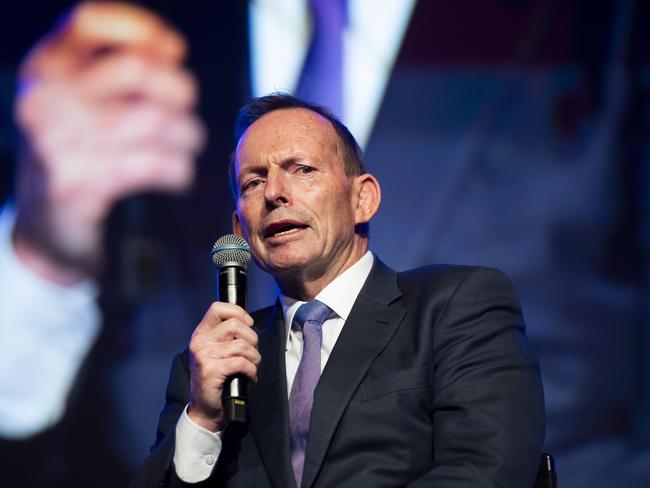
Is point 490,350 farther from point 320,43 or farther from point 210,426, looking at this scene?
point 320,43

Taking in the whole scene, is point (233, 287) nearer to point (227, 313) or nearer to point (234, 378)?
point (227, 313)

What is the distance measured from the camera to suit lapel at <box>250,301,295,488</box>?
1878mm

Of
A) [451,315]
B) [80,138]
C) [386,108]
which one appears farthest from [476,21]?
[451,315]

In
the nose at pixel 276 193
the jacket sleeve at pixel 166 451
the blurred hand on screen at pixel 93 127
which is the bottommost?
the jacket sleeve at pixel 166 451

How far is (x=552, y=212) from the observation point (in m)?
3.44

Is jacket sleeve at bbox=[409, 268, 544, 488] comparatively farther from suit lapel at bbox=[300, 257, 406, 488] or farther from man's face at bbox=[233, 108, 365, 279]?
man's face at bbox=[233, 108, 365, 279]

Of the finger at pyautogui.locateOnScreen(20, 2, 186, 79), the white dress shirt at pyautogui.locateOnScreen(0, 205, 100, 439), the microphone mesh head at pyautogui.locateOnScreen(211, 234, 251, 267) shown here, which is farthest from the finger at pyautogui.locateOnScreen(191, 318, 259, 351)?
the finger at pyautogui.locateOnScreen(20, 2, 186, 79)

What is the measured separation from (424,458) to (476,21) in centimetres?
231

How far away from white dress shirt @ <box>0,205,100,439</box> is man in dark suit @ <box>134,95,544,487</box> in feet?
4.17

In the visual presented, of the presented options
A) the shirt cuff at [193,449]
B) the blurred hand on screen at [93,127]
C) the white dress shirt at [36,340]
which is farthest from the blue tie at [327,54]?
the shirt cuff at [193,449]

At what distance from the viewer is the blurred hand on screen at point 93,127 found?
3.50 meters

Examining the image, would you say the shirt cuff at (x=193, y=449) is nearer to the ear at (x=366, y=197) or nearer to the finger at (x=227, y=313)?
the finger at (x=227, y=313)

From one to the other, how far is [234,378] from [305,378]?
34 cm

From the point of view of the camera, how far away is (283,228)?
2.14m
